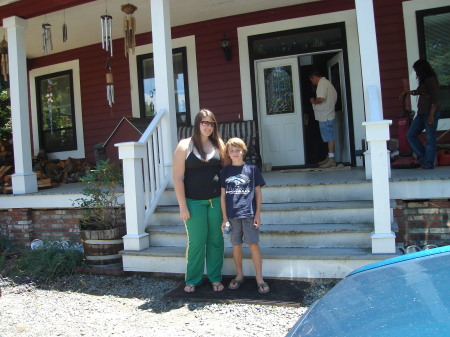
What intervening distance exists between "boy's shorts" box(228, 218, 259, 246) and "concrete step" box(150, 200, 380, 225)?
813 millimetres

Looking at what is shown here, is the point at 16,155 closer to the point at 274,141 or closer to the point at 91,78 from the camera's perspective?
the point at 91,78

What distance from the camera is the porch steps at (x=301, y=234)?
3637 millimetres

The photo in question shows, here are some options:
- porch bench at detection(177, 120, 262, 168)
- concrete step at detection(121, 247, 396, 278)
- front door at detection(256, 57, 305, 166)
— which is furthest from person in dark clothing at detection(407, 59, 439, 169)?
porch bench at detection(177, 120, 262, 168)

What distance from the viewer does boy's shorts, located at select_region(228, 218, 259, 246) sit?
3.40 m

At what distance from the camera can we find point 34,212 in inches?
→ 229

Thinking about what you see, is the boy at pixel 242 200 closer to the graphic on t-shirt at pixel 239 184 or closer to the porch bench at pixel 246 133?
the graphic on t-shirt at pixel 239 184

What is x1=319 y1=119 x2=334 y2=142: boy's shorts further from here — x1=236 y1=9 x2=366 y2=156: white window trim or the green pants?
the green pants

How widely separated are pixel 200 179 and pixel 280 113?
396 cm

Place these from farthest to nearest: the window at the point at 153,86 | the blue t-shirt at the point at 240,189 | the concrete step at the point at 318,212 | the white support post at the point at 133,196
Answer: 1. the window at the point at 153,86
2. the white support post at the point at 133,196
3. the concrete step at the point at 318,212
4. the blue t-shirt at the point at 240,189

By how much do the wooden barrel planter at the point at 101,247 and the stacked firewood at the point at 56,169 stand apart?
9.80 feet

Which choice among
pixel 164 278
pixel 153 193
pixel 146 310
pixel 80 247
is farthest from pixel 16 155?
pixel 146 310

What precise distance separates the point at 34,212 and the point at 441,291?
5609 millimetres

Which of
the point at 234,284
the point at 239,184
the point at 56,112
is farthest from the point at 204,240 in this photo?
the point at 56,112

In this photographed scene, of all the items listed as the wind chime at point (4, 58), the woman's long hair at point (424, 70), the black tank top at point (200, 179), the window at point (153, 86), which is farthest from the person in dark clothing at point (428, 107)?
the wind chime at point (4, 58)
